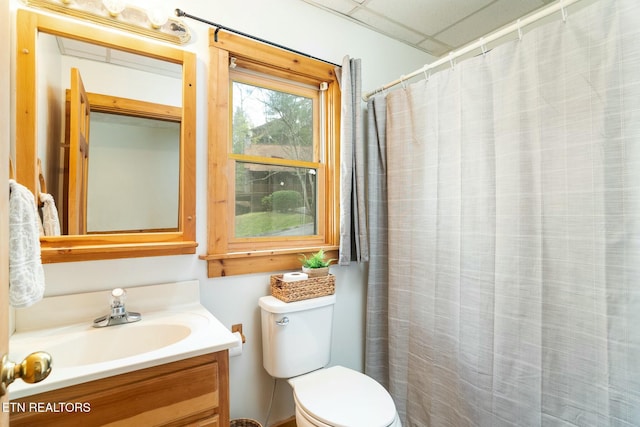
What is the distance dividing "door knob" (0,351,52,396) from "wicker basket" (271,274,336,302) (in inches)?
40.3

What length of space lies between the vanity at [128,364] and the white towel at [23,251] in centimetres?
23

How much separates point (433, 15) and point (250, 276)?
6.01 ft

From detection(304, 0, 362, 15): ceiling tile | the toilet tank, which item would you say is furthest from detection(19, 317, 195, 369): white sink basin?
detection(304, 0, 362, 15): ceiling tile

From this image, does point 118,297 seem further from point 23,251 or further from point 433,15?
point 433,15

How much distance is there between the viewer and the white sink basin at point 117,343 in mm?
812

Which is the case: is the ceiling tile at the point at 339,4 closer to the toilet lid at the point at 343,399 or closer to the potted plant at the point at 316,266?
the potted plant at the point at 316,266

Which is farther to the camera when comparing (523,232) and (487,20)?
(487,20)

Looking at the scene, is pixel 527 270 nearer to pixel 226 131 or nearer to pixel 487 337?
pixel 487 337

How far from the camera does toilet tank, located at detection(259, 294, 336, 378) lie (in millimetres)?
1459

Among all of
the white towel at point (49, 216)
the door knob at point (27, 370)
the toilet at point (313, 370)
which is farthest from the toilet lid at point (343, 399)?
the white towel at point (49, 216)

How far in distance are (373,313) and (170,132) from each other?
1475mm

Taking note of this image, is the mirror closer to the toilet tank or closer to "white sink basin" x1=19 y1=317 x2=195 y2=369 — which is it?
"white sink basin" x1=19 y1=317 x2=195 y2=369

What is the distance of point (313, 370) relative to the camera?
1.54 meters

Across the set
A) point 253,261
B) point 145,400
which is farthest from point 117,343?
point 253,261
